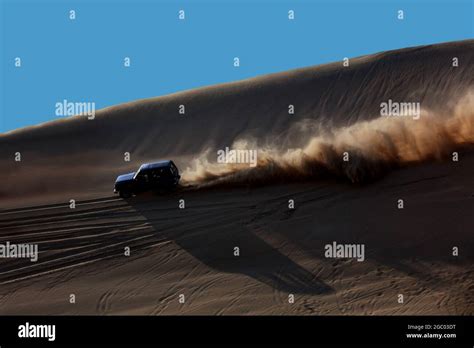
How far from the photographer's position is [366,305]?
16688mm

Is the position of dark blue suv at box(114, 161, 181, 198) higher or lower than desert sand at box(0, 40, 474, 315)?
higher

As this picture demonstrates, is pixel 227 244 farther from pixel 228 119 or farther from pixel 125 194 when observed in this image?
pixel 228 119

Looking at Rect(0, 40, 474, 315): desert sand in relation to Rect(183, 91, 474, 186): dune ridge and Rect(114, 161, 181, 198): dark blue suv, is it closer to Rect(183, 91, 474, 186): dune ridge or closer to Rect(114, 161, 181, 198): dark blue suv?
Rect(183, 91, 474, 186): dune ridge

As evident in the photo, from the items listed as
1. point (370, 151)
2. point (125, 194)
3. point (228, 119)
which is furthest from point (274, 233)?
point (228, 119)

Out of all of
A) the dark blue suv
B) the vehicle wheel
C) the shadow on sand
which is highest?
the dark blue suv

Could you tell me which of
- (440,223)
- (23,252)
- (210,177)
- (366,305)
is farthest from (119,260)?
(440,223)

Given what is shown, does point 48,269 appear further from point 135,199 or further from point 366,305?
point 366,305

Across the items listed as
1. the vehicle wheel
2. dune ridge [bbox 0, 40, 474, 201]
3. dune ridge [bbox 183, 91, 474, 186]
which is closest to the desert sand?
dune ridge [bbox 183, 91, 474, 186]

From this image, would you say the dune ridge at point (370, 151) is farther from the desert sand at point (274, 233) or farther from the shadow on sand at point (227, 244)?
the shadow on sand at point (227, 244)

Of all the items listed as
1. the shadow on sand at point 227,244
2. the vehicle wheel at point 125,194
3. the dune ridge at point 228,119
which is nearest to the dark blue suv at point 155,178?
the vehicle wheel at point 125,194

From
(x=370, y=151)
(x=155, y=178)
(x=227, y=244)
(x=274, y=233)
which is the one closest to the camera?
(x=227, y=244)

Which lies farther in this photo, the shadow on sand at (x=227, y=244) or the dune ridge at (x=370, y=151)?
the dune ridge at (x=370, y=151)

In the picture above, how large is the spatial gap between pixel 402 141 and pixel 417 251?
580 cm
